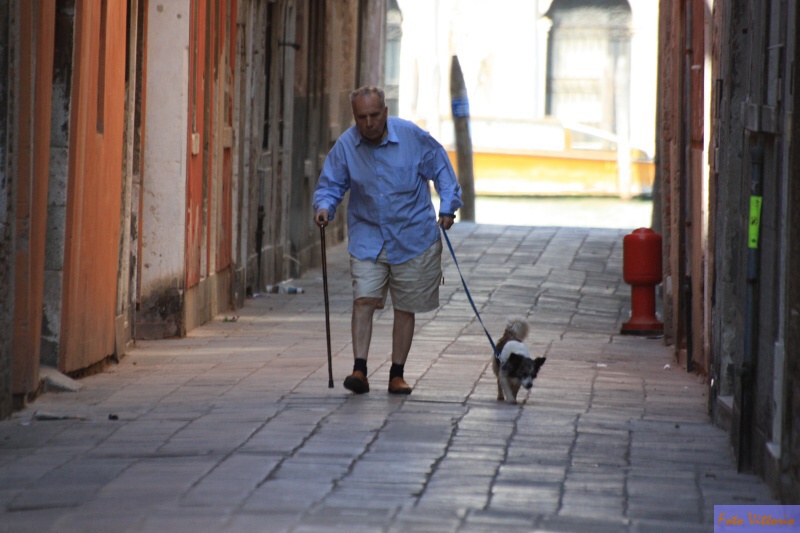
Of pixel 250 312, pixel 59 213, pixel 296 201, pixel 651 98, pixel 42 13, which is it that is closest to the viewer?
pixel 42 13

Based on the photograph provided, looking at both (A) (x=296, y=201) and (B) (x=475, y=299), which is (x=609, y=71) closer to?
(A) (x=296, y=201)

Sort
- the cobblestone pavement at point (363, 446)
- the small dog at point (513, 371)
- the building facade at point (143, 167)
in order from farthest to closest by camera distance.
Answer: the small dog at point (513, 371) → the building facade at point (143, 167) → the cobblestone pavement at point (363, 446)

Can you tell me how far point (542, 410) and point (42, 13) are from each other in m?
3.20

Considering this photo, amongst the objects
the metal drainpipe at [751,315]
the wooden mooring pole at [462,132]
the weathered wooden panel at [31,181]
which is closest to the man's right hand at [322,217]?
the weathered wooden panel at [31,181]

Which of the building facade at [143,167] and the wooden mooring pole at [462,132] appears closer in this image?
the building facade at [143,167]

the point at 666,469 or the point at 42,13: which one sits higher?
the point at 42,13

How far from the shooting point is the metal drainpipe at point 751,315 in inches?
251

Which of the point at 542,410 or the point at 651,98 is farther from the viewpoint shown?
the point at 651,98

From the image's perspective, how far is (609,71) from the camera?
4522 cm

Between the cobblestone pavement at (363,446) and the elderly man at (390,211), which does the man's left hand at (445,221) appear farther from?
the cobblestone pavement at (363,446)

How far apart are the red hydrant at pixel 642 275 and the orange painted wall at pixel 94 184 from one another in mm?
4471

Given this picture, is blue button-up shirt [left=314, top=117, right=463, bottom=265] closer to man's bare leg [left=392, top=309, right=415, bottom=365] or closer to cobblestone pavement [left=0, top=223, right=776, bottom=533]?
man's bare leg [left=392, top=309, right=415, bottom=365]

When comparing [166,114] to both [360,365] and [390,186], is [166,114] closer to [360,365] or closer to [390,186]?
[390,186]

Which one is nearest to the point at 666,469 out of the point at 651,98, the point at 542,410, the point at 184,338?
the point at 542,410
